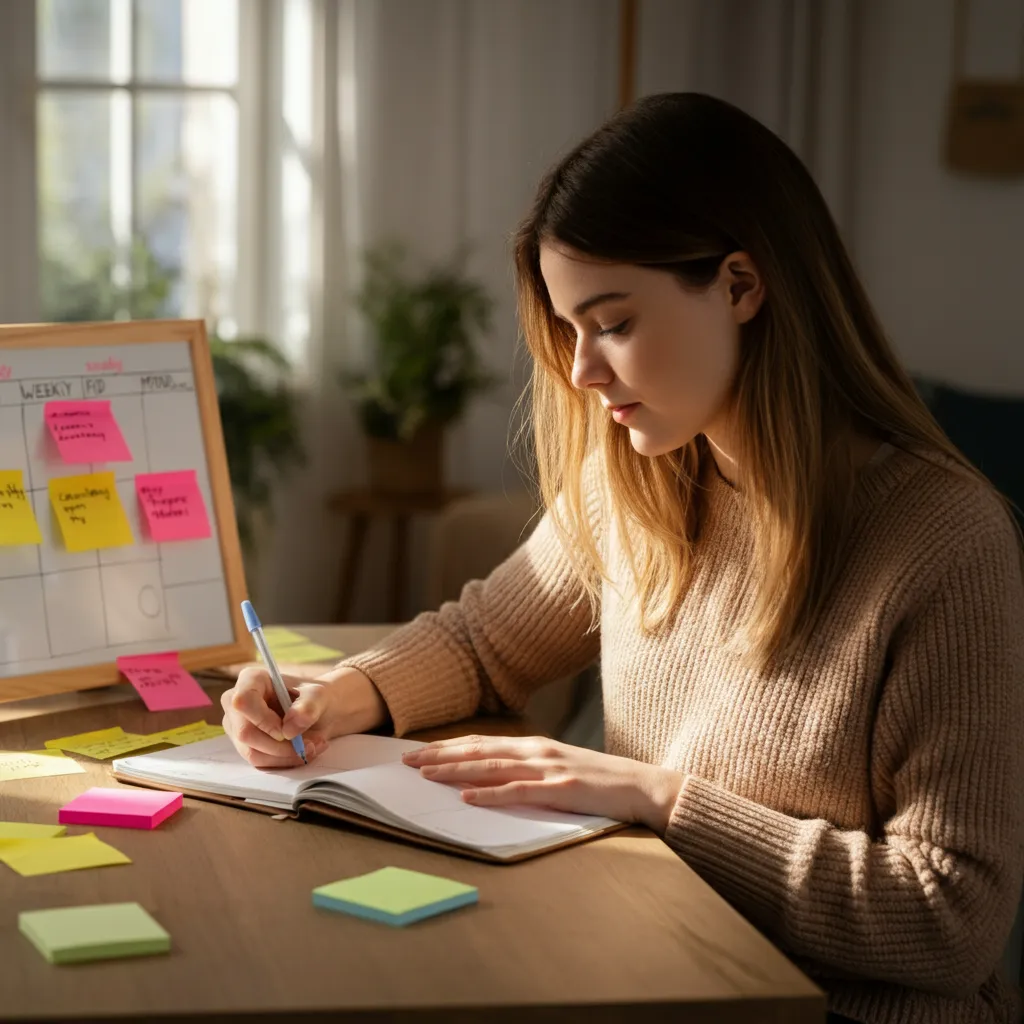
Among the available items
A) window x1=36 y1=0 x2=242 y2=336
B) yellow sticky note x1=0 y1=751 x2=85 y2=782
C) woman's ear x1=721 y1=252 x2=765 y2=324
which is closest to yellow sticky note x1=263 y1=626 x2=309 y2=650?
yellow sticky note x1=0 y1=751 x2=85 y2=782

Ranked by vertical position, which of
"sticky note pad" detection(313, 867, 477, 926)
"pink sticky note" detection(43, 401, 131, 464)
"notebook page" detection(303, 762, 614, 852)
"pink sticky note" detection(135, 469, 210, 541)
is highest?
"pink sticky note" detection(43, 401, 131, 464)

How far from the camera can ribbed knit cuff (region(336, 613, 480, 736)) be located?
1395 mm

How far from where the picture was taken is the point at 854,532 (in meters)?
1.19

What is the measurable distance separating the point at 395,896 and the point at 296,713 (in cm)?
35

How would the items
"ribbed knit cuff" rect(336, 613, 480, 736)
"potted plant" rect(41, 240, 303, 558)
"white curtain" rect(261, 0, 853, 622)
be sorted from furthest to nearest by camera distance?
"white curtain" rect(261, 0, 853, 622), "potted plant" rect(41, 240, 303, 558), "ribbed knit cuff" rect(336, 613, 480, 736)

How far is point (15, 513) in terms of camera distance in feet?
4.72

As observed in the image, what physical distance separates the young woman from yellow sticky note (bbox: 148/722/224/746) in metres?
0.10

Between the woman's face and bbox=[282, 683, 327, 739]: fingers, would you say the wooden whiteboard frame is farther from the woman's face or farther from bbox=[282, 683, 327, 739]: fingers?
the woman's face

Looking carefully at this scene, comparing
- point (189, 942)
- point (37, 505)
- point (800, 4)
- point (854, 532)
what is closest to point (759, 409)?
point (854, 532)

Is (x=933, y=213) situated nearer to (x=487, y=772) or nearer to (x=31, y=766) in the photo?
(x=487, y=772)

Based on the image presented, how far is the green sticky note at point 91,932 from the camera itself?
822mm

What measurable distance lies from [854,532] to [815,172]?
267 cm

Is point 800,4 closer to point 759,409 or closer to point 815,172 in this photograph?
point 815,172

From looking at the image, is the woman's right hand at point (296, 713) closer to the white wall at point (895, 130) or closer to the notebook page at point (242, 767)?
the notebook page at point (242, 767)
